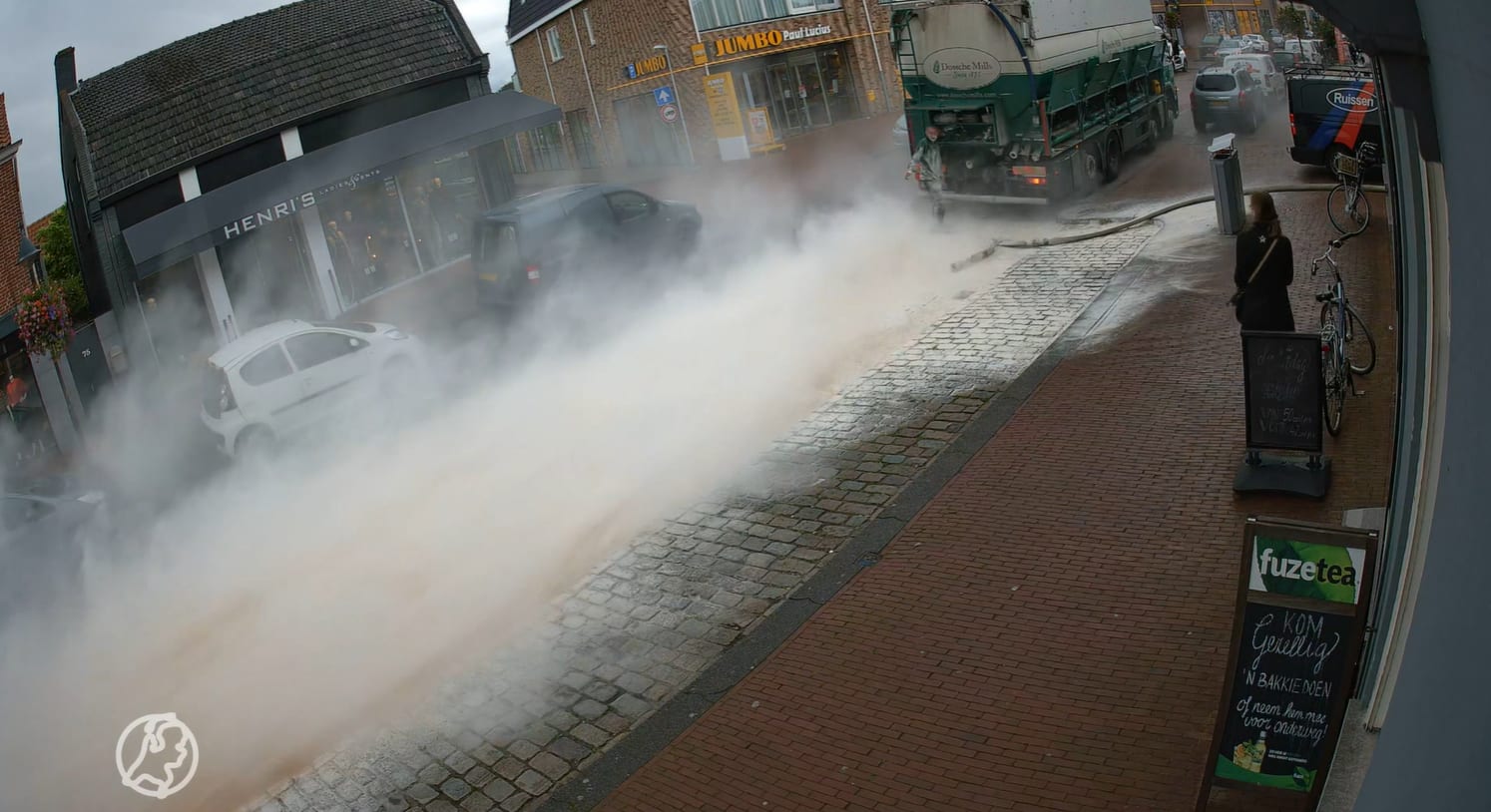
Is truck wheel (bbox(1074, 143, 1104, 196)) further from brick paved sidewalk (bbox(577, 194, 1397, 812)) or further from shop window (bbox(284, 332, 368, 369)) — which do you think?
shop window (bbox(284, 332, 368, 369))

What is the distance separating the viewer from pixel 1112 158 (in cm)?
1817

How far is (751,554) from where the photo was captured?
795 centimetres

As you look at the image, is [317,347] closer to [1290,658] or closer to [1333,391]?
[1333,391]

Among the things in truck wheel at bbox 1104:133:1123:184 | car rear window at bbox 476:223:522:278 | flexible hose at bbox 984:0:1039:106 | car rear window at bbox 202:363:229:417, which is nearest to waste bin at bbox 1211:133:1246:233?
flexible hose at bbox 984:0:1039:106

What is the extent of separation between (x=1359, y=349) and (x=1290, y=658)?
17.4ft

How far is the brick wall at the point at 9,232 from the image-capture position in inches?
881

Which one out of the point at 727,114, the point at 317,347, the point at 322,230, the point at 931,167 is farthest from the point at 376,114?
the point at 727,114

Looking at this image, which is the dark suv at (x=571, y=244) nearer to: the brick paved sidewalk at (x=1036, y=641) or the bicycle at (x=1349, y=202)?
the brick paved sidewalk at (x=1036, y=641)

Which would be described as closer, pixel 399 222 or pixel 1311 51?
pixel 399 222

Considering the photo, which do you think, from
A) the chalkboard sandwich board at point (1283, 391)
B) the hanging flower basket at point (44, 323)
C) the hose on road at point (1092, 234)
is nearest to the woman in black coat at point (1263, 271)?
the chalkboard sandwich board at point (1283, 391)

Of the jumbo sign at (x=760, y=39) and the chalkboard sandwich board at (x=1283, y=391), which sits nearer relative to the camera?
the chalkboard sandwich board at (x=1283, y=391)

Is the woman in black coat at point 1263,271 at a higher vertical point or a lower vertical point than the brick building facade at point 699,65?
lower

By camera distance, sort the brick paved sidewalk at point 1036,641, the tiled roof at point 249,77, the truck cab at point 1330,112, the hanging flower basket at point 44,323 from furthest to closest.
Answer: the tiled roof at point 249,77 < the hanging flower basket at point 44,323 < the truck cab at point 1330,112 < the brick paved sidewalk at point 1036,641

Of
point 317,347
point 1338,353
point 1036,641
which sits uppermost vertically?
point 317,347
